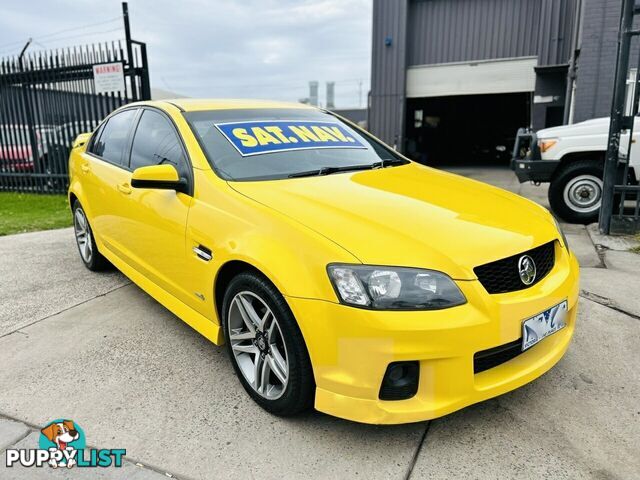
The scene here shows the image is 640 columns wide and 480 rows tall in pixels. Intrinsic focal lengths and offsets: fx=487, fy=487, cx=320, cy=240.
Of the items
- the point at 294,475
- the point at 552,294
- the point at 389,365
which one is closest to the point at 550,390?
the point at 552,294

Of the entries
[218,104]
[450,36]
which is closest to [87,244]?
[218,104]

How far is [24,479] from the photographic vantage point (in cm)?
197

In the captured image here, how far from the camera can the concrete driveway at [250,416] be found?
6.55 ft

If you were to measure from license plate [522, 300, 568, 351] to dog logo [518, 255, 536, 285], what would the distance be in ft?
0.51

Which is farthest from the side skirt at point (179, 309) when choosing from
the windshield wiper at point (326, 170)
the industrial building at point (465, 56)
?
the industrial building at point (465, 56)

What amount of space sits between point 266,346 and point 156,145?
1710mm

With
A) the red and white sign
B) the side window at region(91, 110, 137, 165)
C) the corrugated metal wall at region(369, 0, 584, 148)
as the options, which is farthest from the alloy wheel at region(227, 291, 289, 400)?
the corrugated metal wall at region(369, 0, 584, 148)

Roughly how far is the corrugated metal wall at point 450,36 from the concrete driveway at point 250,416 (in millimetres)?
13915

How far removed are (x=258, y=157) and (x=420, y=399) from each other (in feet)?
5.36

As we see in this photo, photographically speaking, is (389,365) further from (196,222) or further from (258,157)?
(258,157)

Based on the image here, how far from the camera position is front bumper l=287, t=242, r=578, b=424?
73.0 inches

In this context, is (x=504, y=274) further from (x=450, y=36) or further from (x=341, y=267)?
(x=450, y=36)

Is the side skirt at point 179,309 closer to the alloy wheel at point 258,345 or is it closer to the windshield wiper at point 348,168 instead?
the alloy wheel at point 258,345

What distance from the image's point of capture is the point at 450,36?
627 inches
